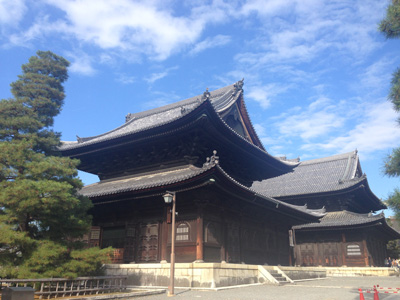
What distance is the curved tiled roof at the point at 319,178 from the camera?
132 ft

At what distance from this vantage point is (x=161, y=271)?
1797cm

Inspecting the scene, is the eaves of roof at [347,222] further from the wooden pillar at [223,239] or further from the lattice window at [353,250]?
the wooden pillar at [223,239]

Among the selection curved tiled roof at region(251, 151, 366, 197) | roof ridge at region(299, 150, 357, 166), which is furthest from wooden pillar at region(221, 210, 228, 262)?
roof ridge at region(299, 150, 357, 166)

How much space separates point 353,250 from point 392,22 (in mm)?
27678

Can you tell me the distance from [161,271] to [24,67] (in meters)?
12.5

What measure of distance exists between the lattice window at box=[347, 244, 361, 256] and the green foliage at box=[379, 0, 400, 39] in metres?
26.9

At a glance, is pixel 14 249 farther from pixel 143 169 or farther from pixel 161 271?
pixel 143 169

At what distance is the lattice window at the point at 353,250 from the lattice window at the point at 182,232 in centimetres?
2320

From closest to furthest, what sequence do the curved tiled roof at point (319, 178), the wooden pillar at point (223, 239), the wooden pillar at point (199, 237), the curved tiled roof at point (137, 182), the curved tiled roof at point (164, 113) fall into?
1. the wooden pillar at point (199, 237)
2. the curved tiled roof at point (137, 182)
3. the wooden pillar at point (223, 239)
4. the curved tiled roof at point (164, 113)
5. the curved tiled roof at point (319, 178)

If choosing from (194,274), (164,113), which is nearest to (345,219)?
(164,113)

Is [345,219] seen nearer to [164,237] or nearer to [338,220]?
[338,220]

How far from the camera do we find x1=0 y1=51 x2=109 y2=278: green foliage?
1321cm

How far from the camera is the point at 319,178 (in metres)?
44.3

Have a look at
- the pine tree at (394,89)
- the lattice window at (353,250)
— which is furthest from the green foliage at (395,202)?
the lattice window at (353,250)
